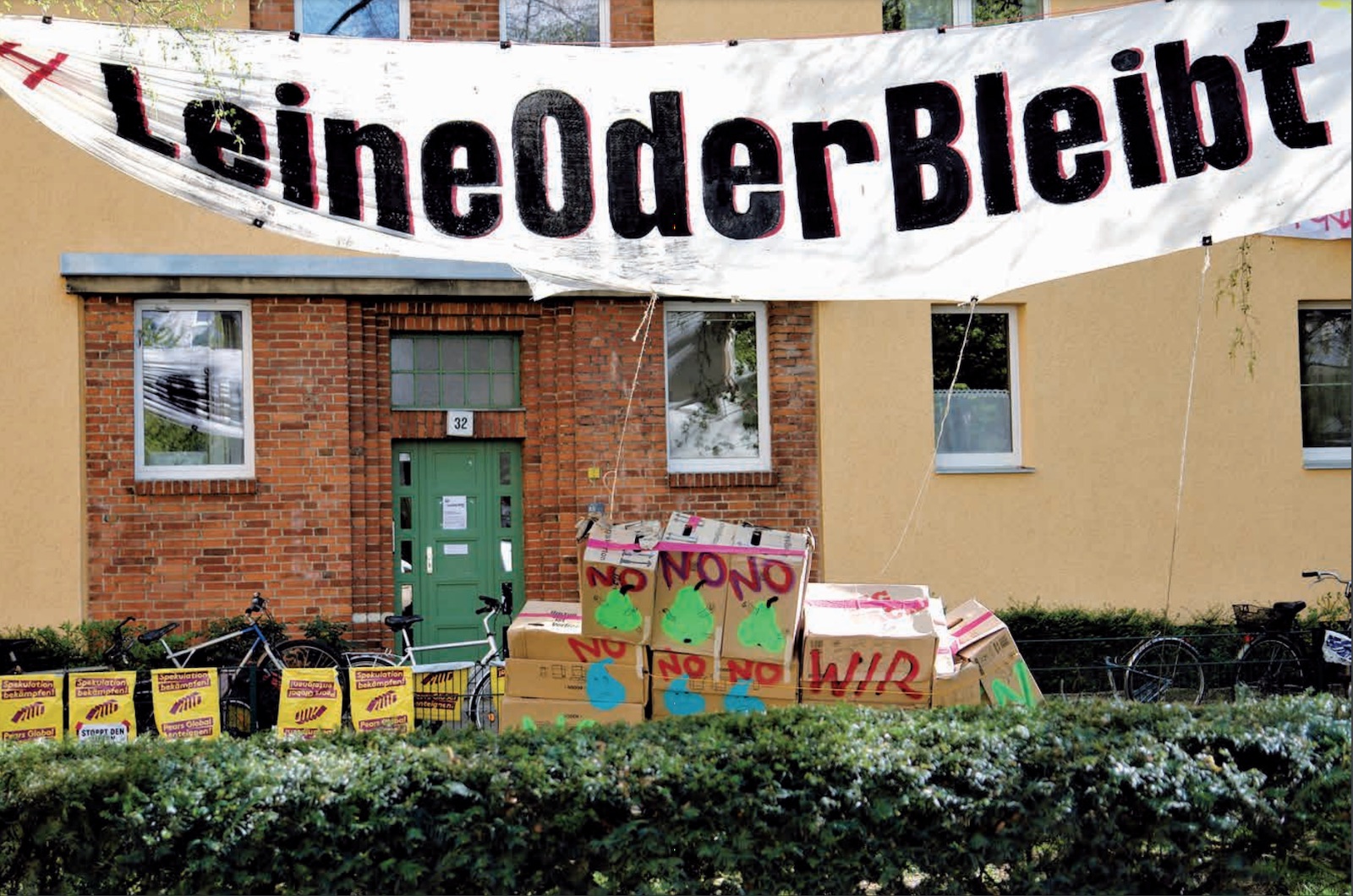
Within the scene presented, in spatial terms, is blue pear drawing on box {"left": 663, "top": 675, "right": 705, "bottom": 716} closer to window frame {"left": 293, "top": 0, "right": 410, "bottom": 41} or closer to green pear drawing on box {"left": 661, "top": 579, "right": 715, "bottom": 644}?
green pear drawing on box {"left": 661, "top": 579, "right": 715, "bottom": 644}

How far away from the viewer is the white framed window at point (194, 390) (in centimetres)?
1093

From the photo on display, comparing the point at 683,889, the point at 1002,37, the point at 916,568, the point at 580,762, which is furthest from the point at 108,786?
the point at 916,568

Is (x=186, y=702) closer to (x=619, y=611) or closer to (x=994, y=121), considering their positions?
(x=619, y=611)

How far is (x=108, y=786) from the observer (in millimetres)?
4660

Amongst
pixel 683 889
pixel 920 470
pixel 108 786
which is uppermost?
pixel 920 470

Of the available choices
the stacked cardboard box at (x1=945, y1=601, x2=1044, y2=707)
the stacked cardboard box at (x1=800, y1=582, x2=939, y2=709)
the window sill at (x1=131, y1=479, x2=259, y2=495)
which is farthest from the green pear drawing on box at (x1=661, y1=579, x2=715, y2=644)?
the window sill at (x1=131, y1=479, x2=259, y2=495)

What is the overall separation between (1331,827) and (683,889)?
265 centimetres

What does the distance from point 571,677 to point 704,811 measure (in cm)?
175

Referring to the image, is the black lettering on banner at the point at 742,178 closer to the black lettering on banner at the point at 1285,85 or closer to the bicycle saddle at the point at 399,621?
the black lettering on banner at the point at 1285,85

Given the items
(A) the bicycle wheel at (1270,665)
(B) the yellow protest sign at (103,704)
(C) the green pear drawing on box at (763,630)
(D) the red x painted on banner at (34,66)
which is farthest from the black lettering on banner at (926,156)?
(A) the bicycle wheel at (1270,665)

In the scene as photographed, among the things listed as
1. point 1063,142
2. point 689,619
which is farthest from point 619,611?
point 1063,142

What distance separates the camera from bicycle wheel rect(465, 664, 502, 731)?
840 cm

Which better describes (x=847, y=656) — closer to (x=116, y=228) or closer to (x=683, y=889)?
(x=683, y=889)

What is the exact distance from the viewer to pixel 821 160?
5355mm
